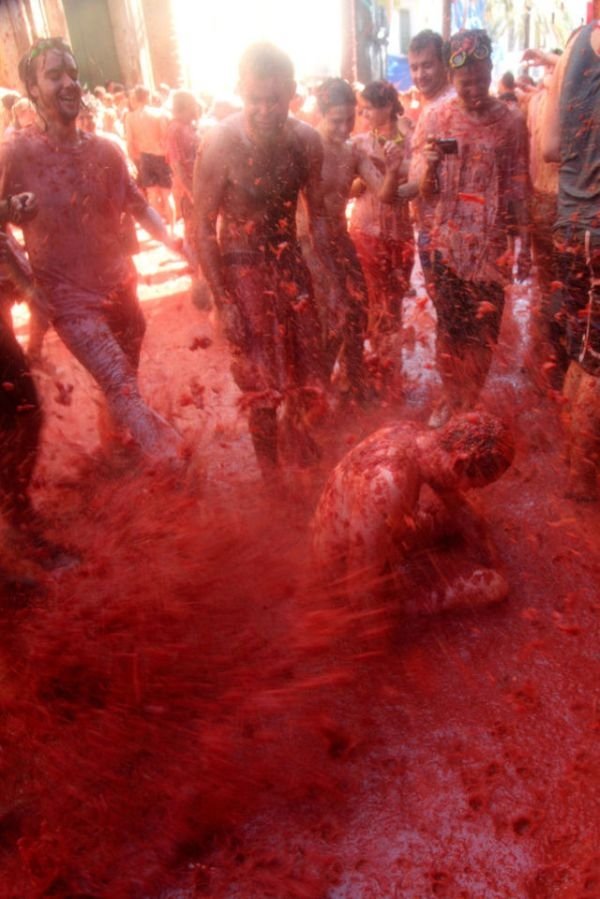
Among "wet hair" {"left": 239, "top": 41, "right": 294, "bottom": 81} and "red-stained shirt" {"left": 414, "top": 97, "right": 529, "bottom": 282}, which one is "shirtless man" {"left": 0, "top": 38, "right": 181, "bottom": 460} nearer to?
"wet hair" {"left": 239, "top": 41, "right": 294, "bottom": 81}

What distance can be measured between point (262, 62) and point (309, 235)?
997 mm

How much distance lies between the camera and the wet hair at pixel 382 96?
4738mm

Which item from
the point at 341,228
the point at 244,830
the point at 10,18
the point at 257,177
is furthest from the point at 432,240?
the point at 10,18

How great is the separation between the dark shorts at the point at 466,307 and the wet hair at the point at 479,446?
1.62 meters

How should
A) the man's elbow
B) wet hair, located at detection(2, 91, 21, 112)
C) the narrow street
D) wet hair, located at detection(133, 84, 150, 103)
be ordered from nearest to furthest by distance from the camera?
the narrow street < the man's elbow < wet hair, located at detection(2, 91, 21, 112) < wet hair, located at detection(133, 84, 150, 103)

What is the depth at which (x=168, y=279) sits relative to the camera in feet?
27.1

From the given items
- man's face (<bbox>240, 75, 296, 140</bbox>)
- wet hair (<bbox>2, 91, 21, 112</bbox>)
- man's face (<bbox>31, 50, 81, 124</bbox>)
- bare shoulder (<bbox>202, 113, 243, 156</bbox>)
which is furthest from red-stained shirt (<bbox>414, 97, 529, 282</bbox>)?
wet hair (<bbox>2, 91, 21, 112</bbox>)

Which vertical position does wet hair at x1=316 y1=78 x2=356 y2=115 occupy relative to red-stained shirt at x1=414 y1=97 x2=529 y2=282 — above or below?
above

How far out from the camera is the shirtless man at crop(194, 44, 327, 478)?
328cm

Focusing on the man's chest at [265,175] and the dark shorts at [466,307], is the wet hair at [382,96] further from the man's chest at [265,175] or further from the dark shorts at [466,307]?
the man's chest at [265,175]

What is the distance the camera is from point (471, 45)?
3.67m

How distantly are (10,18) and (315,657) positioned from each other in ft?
44.9

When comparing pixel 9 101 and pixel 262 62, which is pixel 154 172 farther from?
pixel 262 62

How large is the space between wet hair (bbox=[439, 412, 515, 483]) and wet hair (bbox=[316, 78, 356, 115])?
106 inches
